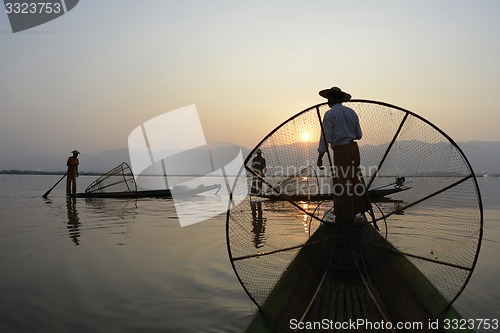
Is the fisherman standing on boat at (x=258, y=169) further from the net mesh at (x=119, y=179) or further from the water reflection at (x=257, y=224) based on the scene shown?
the net mesh at (x=119, y=179)

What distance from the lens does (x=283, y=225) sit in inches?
298

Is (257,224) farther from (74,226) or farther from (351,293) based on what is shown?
(74,226)

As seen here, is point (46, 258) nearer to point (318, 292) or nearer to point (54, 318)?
point (54, 318)

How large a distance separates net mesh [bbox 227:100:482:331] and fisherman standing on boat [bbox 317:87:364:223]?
0.48 ft

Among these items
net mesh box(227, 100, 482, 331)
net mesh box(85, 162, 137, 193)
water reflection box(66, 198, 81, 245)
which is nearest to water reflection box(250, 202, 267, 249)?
net mesh box(227, 100, 482, 331)

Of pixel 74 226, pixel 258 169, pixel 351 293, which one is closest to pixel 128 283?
pixel 258 169

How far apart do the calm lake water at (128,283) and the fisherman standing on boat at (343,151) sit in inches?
63.6

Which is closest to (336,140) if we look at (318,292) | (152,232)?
(318,292)

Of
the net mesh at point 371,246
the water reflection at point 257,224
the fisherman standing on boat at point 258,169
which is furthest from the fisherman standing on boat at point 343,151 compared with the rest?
the water reflection at point 257,224

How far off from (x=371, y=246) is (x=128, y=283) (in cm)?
323

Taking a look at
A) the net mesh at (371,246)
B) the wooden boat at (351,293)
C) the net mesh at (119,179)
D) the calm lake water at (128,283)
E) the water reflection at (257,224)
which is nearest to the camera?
the wooden boat at (351,293)

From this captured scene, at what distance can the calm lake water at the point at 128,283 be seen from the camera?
3.67 meters

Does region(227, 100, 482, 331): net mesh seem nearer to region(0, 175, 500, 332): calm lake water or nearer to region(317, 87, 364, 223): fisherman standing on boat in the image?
region(317, 87, 364, 223): fisherman standing on boat

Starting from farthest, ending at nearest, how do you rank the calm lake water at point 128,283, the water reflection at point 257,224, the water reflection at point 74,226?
the water reflection at point 74,226
the water reflection at point 257,224
the calm lake water at point 128,283
